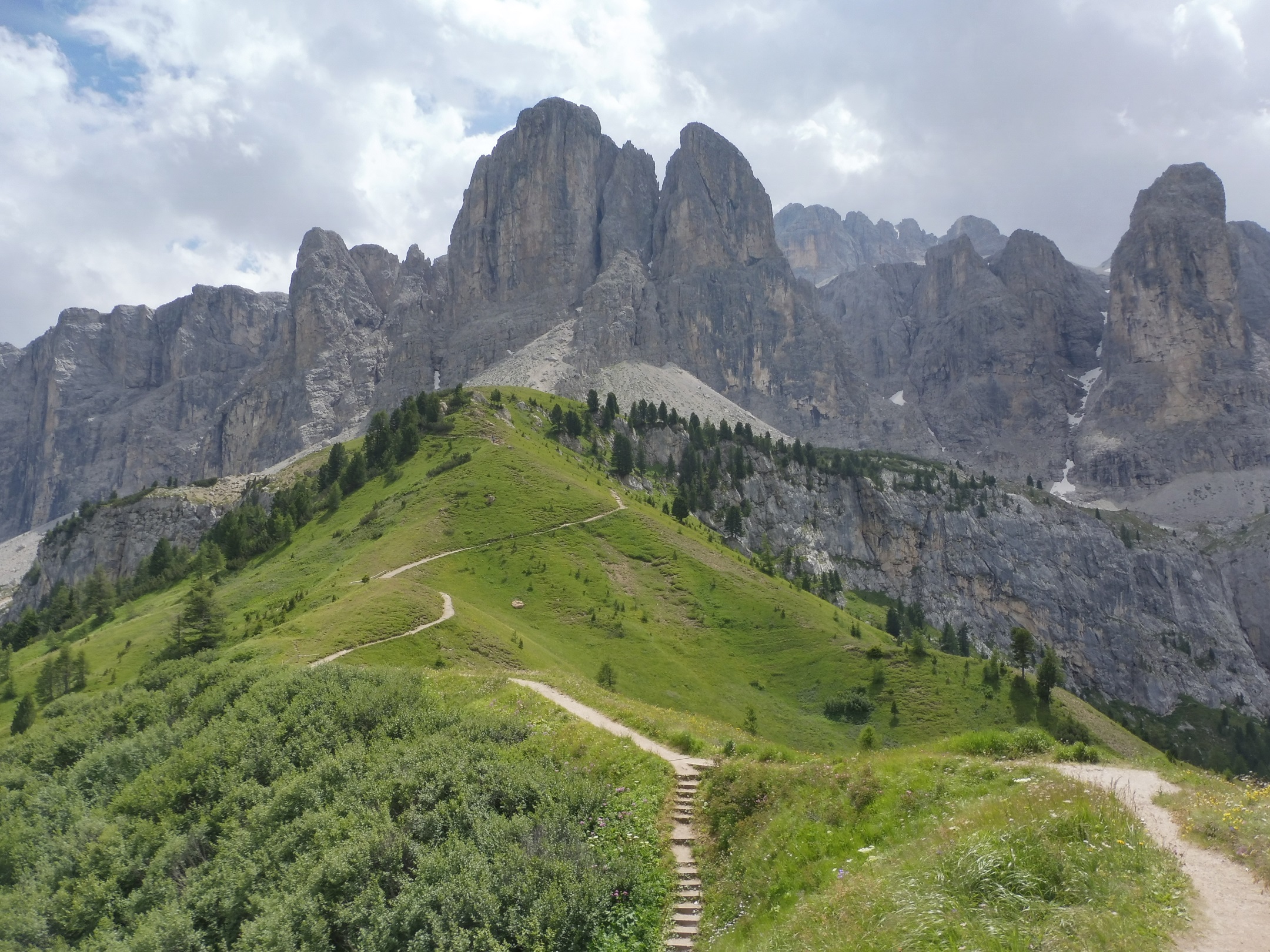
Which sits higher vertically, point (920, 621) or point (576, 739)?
point (576, 739)

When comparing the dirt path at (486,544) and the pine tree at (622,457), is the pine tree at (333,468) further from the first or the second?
the pine tree at (622,457)

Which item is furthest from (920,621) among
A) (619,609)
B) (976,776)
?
(976,776)

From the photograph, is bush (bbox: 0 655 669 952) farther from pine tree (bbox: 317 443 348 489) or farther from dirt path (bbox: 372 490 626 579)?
pine tree (bbox: 317 443 348 489)

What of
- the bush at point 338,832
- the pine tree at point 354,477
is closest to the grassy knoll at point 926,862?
the bush at point 338,832

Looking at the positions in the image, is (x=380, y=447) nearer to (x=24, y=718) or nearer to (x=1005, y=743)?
(x=24, y=718)

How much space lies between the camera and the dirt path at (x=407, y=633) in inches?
1932

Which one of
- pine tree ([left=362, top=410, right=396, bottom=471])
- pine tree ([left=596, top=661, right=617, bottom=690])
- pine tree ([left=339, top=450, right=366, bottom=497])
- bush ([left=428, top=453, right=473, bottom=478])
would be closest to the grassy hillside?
pine tree ([left=596, top=661, right=617, bottom=690])

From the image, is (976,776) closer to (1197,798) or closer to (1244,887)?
(1197,798)

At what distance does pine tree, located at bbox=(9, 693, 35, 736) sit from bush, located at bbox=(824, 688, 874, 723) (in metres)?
66.0

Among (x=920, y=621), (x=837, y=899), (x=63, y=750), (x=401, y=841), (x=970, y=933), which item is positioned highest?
(x=970, y=933)

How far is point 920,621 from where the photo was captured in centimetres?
18675

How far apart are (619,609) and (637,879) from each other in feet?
213

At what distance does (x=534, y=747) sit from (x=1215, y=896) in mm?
20267

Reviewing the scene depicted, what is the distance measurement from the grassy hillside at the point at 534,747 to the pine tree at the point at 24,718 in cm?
110
